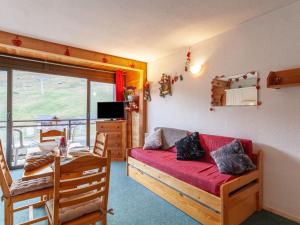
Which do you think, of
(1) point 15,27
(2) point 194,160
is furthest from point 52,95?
(2) point 194,160

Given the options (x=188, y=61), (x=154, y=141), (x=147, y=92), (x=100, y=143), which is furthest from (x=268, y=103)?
(x=147, y=92)

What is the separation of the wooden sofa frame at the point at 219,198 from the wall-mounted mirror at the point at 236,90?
0.75 meters

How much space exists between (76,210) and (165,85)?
2950 millimetres

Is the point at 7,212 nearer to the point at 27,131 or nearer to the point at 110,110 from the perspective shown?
the point at 27,131

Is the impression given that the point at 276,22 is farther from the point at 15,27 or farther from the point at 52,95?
the point at 52,95

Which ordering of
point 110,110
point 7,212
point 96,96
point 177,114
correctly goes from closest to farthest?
point 7,212, point 177,114, point 110,110, point 96,96

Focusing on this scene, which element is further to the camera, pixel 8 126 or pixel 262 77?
pixel 8 126

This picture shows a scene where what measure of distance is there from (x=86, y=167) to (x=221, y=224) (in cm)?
149

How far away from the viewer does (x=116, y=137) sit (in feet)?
14.6

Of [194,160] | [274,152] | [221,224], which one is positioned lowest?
[221,224]

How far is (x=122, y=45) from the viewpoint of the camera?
132 inches

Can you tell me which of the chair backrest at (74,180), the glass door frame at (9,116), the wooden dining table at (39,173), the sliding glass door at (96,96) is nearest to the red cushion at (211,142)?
the chair backrest at (74,180)

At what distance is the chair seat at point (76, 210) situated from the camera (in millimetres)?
1355

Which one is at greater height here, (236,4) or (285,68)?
(236,4)
